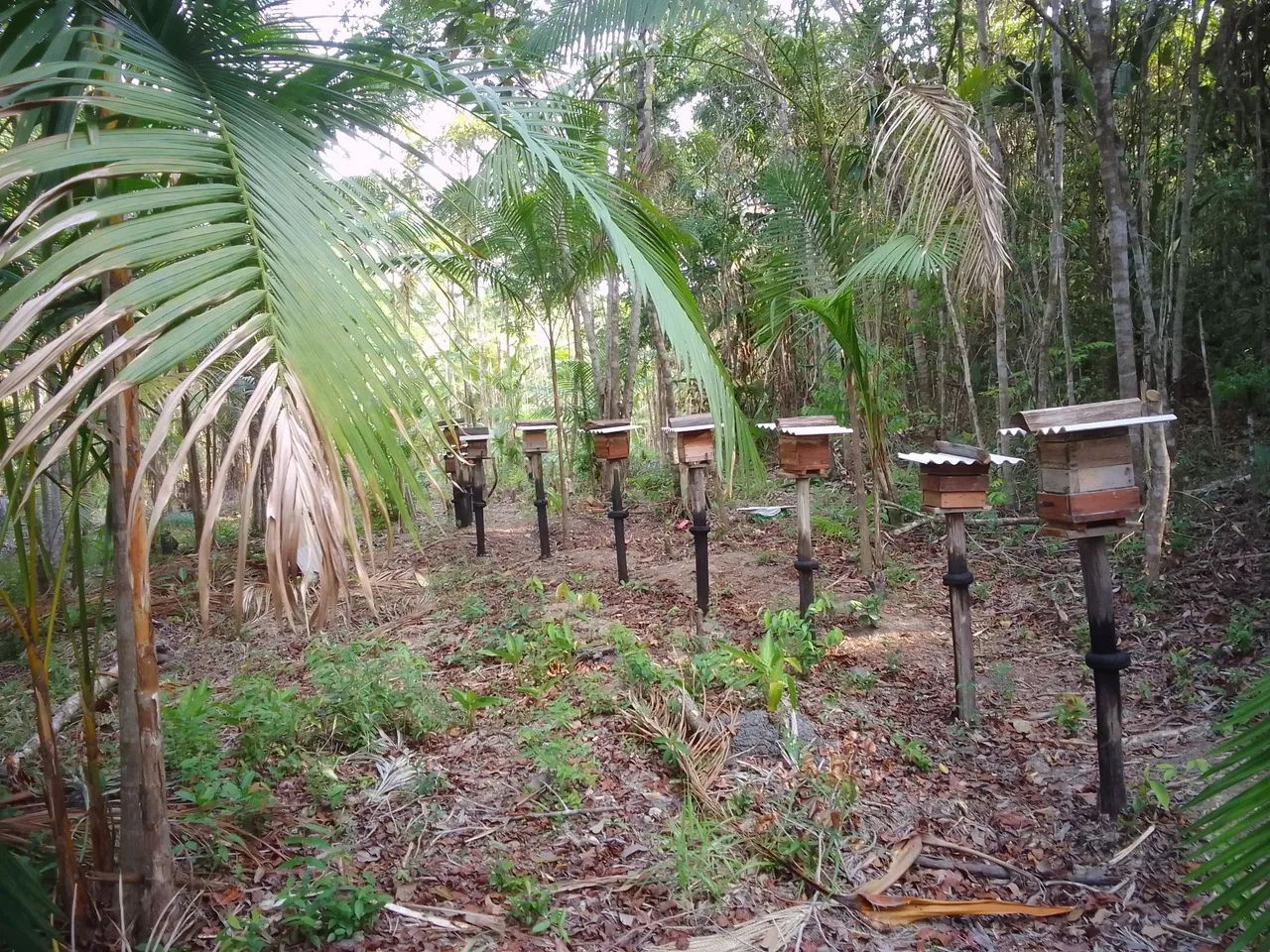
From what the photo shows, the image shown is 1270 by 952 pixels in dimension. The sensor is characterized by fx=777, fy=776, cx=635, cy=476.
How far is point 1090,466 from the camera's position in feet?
8.80

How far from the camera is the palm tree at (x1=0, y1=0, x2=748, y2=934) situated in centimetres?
89

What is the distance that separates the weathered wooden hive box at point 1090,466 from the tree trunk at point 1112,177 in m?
1.86

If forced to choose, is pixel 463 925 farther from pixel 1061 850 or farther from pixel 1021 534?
pixel 1021 534

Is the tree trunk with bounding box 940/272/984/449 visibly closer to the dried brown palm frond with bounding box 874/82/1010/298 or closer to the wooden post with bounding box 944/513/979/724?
the dried brown palm frond with bounding box 874/82/1010/298

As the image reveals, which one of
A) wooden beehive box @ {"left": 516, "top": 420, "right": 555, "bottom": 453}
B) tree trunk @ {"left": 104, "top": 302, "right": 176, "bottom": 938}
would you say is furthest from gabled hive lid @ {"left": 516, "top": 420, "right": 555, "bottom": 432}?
tree trunk @ {"left": 104, "top": 302, "right": 176, "bottom": 938}

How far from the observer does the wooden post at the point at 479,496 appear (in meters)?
6.50

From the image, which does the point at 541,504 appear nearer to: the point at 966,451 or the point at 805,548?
the point at 805,548

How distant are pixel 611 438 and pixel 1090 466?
11.7ft

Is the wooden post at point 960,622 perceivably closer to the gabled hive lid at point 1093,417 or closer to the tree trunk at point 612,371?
the gabled hive lid at point 1093,417

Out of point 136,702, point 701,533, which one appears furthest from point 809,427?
point 136,702

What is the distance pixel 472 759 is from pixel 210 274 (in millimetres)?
2478

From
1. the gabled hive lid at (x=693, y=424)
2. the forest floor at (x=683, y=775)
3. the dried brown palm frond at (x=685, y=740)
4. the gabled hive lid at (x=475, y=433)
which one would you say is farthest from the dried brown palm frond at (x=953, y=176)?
the gabled hive lid at (x=475, y=433)

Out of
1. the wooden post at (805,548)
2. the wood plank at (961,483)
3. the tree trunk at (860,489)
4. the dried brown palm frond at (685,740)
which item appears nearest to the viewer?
the dried brown palm frond at (685,740)

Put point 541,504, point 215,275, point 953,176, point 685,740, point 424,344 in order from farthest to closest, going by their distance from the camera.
Result: point 541,504
point 424,344
point 953,176
point 685,740
point 215,275
